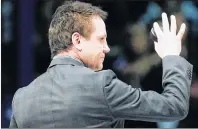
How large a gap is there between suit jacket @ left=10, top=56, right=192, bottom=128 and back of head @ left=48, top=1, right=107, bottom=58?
121mm

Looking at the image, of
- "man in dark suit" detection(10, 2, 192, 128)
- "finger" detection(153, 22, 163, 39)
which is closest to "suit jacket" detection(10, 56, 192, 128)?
"man in dark suit" detection(10, 2, 192, 128)

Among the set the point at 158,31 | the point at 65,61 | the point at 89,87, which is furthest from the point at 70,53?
the point at 158,31

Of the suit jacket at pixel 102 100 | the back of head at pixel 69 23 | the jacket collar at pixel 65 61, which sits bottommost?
the suit jacket at pixel 102 100

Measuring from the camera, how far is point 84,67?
2.17 meters

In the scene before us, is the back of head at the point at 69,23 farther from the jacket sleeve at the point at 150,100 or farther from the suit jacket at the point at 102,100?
the jacket sleeve at the point at 150,100

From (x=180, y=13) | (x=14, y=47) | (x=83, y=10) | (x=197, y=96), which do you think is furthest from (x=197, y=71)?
(x=83, y=10)

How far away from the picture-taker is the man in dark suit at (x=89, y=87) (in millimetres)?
2043

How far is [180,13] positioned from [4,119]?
7.10ft

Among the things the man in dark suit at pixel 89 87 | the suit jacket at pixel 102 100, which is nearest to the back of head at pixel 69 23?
the man in dark suit at pixel 89 87

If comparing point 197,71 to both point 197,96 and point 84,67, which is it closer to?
point 197,96

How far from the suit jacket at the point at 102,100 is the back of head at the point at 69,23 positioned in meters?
0.12

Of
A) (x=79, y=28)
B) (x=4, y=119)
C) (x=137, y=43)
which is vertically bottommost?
(x=4, y=119)

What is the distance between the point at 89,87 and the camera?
2.07m

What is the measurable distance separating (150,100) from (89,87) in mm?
254
